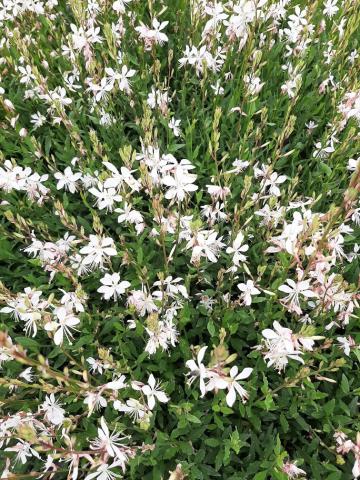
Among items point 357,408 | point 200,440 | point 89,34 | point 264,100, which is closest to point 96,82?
point 89,34

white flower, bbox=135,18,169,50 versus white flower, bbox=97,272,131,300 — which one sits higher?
white flower, bbox=135,18,169,50

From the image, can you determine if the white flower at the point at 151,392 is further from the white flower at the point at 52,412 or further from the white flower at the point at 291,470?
the white flower at the point at 291,470

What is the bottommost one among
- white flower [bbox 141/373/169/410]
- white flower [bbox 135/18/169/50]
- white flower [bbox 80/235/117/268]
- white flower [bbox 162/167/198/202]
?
white flower [bbox 141/373/169/410]

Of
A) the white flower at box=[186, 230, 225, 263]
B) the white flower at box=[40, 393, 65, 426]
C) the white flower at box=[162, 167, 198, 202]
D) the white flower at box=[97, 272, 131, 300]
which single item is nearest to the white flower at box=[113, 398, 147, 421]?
the white flower at box=[40, 393, 65, 426]

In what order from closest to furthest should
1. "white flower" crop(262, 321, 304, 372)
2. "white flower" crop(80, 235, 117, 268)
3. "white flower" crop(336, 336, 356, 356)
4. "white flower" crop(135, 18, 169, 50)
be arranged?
"white flower" crop(262, 321, 304, 372) → "white flower" crop(80, 235, 117, 268) → "white flower" crop(336, 336, 356, 356) → "white flower" crop(135, 18, 169, 50)

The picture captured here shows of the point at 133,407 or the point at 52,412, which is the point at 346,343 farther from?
the point at 52,412

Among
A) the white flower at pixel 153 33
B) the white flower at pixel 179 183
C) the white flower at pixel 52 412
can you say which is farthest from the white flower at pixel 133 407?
the white flower at pixel 153 33

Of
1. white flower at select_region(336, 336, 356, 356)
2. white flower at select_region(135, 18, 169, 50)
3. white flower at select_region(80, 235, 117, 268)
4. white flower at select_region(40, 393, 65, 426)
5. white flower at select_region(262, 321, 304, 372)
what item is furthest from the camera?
white flower at select_region(135, 18, 169, 50)

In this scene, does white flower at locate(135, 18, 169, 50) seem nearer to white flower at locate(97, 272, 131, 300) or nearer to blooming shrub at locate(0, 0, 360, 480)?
blooming shrub at locate(0, 0, 360, 480)

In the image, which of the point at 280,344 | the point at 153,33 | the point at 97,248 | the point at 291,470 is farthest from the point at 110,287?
the point at 153,33

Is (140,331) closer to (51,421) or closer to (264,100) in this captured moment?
(51,421)
